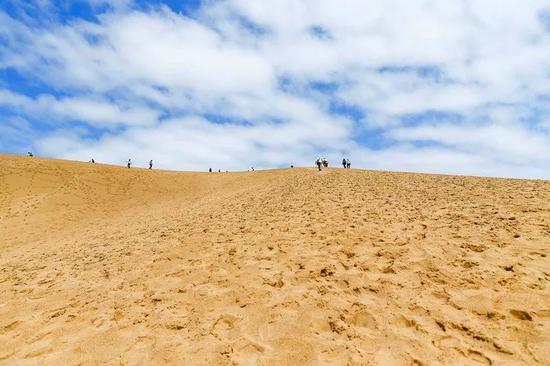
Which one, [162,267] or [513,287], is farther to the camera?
[162,267]

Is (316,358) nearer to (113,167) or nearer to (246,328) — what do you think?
(246,328)

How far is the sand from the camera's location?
6.41 m

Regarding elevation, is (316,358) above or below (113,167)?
below

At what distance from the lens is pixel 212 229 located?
1499 centimetres

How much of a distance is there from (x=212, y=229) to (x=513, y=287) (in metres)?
9.97

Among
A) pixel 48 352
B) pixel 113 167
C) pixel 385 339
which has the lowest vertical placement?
pixel 48 352

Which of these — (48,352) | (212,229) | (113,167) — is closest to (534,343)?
(48,352)

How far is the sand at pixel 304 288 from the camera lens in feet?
21.0

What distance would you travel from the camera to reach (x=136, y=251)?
43.4ft

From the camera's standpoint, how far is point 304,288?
855 cm

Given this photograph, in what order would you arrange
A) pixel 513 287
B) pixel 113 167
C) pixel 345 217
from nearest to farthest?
pixel 513 287, pixel 345 217, pixel 113 167

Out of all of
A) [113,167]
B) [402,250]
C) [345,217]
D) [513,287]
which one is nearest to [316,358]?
[513,287]

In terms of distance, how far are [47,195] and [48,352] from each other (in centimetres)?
2635

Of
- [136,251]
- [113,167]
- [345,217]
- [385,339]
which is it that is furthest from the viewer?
[113,167]
